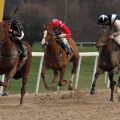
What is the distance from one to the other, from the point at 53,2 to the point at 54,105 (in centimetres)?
2270

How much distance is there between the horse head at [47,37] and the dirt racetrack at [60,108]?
116 cm

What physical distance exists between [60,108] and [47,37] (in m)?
2.82

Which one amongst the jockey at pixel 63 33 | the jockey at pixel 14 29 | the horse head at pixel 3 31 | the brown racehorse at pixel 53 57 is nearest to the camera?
the horse head at pixel 3 31

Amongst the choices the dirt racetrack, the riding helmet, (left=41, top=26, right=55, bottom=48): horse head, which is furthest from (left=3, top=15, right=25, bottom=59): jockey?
(left=41, top=26, right=55, bottom=48): horse head

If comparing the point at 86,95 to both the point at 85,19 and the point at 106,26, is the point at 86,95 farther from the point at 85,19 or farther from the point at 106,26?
the point at 85,19

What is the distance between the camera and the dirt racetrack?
7591mm

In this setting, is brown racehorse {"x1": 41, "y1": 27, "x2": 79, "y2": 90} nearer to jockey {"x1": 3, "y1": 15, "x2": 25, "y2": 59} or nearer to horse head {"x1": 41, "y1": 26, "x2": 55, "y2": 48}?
horse head {"x1": 41, "y1": 26, "x2": 55, "y2": 48}

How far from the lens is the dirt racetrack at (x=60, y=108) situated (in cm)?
759

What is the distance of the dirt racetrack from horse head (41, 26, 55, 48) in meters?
1.16

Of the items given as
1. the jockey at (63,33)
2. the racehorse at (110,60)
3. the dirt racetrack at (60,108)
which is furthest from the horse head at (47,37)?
the racehorse at (110,60)

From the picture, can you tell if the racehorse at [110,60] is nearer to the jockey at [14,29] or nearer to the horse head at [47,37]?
the horse head at [47,37]

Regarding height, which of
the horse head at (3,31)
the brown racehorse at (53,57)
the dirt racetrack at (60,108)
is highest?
the horse head at (3,31)

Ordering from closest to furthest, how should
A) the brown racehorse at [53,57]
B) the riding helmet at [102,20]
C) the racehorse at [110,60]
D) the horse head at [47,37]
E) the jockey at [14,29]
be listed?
the jockey at [14,29] < the riding helmet at [102,20] < the racehorse at [110,60] < the horse head at [47,37] < the brown racehorse at [53,57]

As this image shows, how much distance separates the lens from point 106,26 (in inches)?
408
